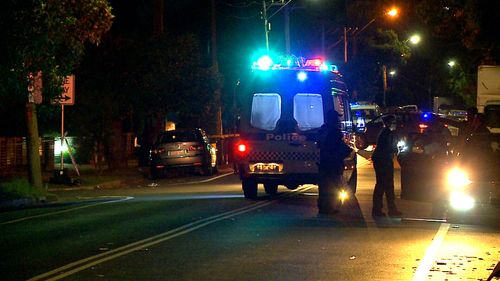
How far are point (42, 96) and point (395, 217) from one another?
1009cm

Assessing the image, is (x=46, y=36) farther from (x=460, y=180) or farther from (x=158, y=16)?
(x=158, y=16)

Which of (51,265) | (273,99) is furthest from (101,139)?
(51,265)

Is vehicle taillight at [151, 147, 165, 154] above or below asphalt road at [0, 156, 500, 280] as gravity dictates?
above

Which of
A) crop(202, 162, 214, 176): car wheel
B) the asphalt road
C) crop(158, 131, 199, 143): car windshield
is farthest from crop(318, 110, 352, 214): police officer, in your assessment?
crop(202, 162, 214, 176): car wheel

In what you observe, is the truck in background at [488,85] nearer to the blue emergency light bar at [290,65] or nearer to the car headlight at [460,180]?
Answer: the blue emergency light bar at [290,65]

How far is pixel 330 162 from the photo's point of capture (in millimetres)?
16469

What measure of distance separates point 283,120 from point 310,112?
63 centimetres

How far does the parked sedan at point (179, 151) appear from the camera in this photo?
95.8 feet

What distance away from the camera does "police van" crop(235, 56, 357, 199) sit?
59.7 feet

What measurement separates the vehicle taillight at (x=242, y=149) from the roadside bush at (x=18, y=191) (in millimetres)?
5483

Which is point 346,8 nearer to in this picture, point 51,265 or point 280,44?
point 280,44

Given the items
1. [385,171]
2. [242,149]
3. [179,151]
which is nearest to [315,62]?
[242,149]

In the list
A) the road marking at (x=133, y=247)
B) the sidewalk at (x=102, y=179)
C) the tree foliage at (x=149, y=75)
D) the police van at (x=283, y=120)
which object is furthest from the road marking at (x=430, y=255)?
the tree foliage at (x=149, y=75)

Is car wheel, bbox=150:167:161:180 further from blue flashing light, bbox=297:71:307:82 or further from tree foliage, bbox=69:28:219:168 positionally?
blue flashing light, bbox=297:71:307:82
